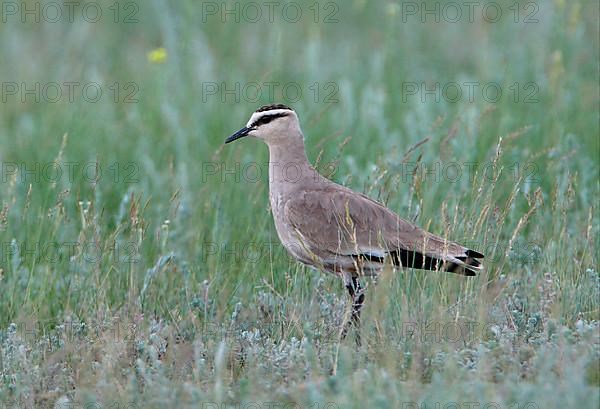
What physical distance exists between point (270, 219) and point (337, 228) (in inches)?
57.5

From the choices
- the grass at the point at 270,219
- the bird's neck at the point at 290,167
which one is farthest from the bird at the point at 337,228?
the grass at the point at 270,219

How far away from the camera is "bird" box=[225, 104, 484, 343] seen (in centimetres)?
584

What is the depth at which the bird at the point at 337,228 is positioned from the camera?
5.84m

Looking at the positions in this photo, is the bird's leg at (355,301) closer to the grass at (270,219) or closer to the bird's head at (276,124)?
the grass at (270,219)

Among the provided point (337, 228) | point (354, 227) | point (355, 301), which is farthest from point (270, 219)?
point (355, 301)

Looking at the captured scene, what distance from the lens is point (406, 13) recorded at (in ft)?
39.1

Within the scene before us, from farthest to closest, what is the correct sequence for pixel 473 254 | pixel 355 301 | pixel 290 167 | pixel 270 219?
1. pixel 270 219
2. pixel 290 167
3. pixel 355 301
4. pixel 473 254

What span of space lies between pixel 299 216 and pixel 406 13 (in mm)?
6193

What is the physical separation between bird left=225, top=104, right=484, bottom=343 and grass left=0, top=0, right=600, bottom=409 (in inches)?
6.7

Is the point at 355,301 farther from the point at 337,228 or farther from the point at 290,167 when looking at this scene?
the point at 290,167

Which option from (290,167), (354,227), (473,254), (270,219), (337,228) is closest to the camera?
(473,254)

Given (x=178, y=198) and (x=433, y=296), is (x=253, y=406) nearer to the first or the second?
(x=433, y=296)

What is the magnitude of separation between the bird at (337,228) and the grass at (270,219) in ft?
0.56

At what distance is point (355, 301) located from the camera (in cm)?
596
